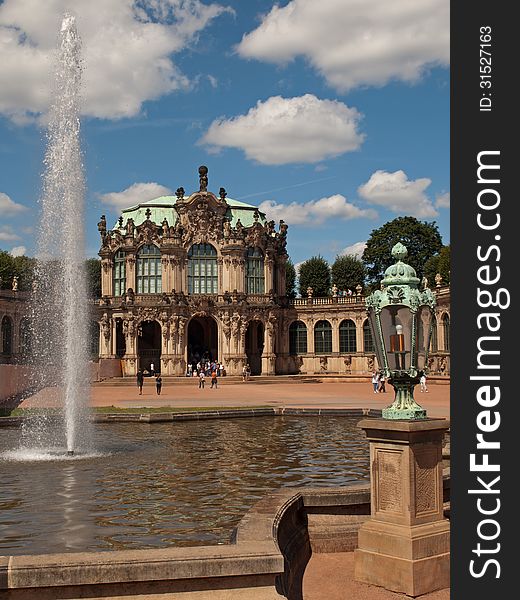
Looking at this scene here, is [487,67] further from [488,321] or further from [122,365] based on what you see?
[122,365]

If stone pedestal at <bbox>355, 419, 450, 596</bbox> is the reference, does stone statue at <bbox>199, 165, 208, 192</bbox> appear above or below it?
above

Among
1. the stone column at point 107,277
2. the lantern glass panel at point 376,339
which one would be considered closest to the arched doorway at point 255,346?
the stone column at point 107,277

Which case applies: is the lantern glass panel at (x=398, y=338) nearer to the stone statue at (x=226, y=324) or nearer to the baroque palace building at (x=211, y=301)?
the baroque palace building at (x=211, y=301)

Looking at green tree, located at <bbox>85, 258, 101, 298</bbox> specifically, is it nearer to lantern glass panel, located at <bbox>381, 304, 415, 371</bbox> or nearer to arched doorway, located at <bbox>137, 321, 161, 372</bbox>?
arched doorway, located at <bbox>137, 321, 161, 372</bbox>

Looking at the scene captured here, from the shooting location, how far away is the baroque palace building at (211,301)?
226 feet

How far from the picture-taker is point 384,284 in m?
9.75

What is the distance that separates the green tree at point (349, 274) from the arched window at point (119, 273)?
104 feet

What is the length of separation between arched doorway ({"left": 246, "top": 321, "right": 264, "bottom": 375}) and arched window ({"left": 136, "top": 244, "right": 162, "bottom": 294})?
11.1 meters

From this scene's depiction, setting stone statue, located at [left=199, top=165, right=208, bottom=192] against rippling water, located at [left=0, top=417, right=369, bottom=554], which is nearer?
rippling water, located at [left=0, top=417, right=369, bottom=554]

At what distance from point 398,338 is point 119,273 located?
64355mm

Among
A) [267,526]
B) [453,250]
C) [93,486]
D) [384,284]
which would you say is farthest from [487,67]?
[93,486]

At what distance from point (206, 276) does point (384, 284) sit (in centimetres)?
6137

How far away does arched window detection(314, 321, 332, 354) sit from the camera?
75062mm

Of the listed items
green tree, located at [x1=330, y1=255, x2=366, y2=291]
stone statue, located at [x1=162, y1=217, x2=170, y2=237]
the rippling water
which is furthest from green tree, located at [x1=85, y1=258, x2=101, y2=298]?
the rippling water
